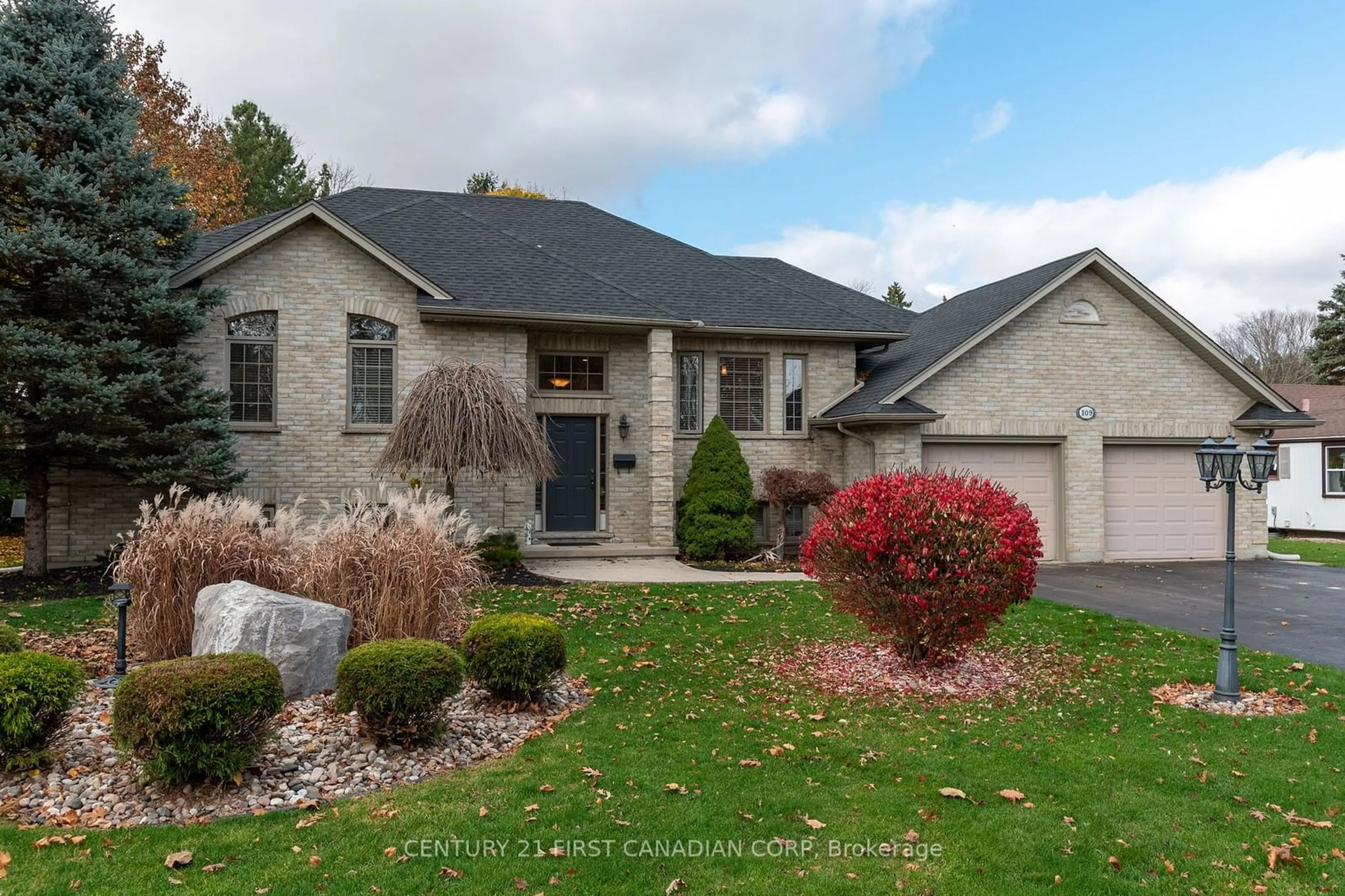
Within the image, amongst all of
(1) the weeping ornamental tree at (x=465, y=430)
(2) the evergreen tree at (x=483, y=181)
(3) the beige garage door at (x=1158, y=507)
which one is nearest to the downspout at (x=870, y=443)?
(3) the beige garage door at (x=1158, y=507)

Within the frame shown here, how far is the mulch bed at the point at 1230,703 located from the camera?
605 cm

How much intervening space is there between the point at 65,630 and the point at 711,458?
9.04 metres

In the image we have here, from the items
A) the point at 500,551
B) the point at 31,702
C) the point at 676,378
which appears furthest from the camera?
the point at 676,378

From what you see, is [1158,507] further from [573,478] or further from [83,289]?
[83,289]

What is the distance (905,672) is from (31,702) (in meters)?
5.97

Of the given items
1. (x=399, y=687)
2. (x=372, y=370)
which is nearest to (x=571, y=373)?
(x=372, y=370)

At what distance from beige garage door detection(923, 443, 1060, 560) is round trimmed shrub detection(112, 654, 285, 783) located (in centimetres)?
1219

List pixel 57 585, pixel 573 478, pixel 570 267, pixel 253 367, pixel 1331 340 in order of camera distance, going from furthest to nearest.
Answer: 1. pixel 1331 340
2. pixel 570 267
3. pixel 573 478
4. pixel 253 367
5. pixel 57 585

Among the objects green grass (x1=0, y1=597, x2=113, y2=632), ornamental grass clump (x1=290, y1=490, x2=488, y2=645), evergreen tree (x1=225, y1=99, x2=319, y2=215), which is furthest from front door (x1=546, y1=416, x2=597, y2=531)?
evergreen tree (x1=225, y1=99, x2=319, y2=215)

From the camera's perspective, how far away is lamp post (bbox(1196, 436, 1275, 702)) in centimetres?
630

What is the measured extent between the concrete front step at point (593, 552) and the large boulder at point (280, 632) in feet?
23.1

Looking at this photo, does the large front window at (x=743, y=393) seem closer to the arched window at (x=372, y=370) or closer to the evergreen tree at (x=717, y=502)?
the evergreen tree at (x=717, y=502)

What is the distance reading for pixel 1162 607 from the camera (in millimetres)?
10258

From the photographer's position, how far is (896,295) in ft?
131
